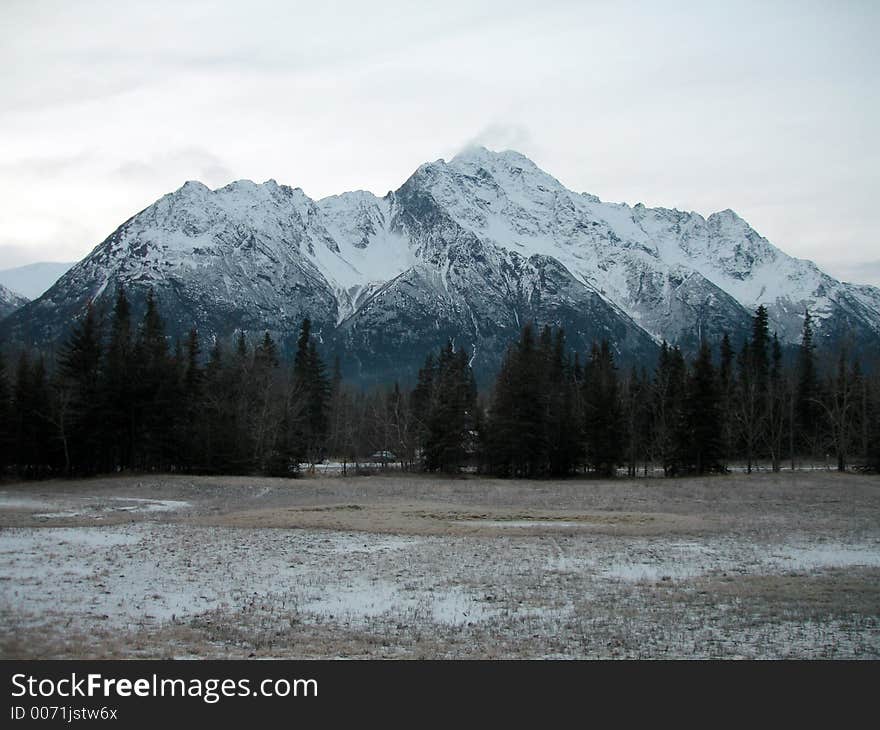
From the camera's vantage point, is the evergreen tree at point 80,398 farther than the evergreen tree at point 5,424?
Yes

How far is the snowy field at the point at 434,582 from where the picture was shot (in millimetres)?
14875

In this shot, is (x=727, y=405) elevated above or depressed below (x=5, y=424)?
above

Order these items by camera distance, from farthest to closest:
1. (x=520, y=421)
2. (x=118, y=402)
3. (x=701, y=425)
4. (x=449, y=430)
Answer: (x=449, y=430) → (x=520, y=421) → (x=701, y=425) → (x=118, y=402)

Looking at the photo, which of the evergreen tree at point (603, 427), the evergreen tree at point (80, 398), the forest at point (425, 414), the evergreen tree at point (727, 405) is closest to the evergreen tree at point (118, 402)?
the forest at point (425, 414)

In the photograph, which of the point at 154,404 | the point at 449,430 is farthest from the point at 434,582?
the point at 449,430

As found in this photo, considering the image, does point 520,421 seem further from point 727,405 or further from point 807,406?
point 807,406

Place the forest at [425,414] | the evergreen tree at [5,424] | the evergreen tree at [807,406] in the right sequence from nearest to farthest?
the evergreen tree at [5,424] → the forest at [425,414] → the evergreen tree at [807,406]

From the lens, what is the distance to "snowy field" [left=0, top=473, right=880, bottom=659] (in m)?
14.9

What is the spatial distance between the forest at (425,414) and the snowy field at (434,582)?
27.5 metres

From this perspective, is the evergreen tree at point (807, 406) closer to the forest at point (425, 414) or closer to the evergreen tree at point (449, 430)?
the forest at point (425, 414)

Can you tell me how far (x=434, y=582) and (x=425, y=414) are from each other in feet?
271

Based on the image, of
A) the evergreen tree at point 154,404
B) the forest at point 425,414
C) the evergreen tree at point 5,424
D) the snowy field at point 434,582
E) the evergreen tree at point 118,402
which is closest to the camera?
the snowy field at point 434,582

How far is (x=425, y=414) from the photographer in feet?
Answer: 342

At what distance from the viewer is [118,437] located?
72688mm
